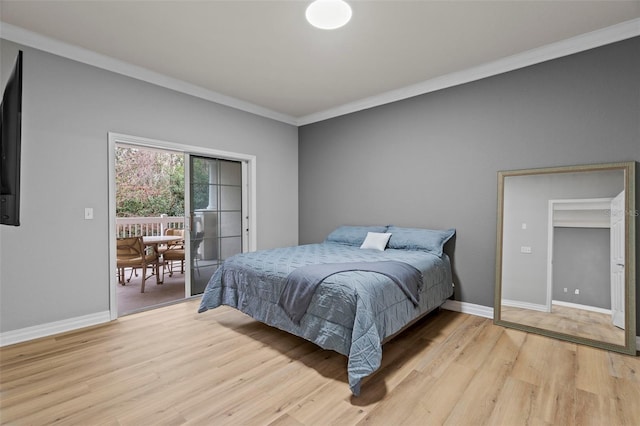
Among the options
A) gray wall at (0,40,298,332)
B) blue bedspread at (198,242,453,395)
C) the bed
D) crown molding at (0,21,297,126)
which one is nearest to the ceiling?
crown molding at (0,21,297,126)

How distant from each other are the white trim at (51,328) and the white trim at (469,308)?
12.2 feet

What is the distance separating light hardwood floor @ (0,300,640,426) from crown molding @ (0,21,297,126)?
8.59 ft

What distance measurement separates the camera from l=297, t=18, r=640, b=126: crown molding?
8.27 feet

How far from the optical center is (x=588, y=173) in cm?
266

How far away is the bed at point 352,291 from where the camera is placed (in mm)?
1967

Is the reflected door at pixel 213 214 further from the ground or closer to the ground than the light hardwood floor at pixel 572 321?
further from the ground

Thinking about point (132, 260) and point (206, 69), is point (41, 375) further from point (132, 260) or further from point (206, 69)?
point (206, 69)

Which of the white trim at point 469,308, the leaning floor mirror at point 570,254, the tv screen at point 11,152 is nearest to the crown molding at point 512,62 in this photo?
the leaning floor mirror at point 570,254

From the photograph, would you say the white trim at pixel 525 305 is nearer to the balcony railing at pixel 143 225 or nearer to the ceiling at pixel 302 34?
the ceiling at pixel 302 34

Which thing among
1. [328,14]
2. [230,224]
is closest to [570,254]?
[328,14]

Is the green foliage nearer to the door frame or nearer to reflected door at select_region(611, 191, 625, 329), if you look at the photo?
the door frame

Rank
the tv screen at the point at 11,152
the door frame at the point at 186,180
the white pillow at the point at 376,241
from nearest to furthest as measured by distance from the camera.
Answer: the tv screen at the point at 11,152 → the door frame at the point at 186,180 → the white pillow at the point at 376,241

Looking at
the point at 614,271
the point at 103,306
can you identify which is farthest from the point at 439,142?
the point at 103,306

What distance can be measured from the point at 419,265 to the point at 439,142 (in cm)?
165
